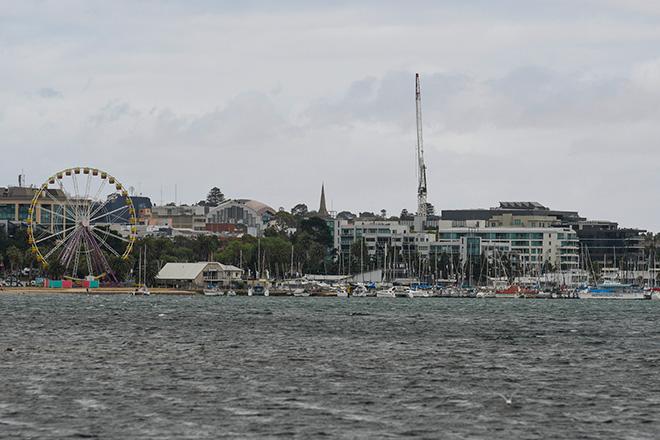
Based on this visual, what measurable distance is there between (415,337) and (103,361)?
3721 cm

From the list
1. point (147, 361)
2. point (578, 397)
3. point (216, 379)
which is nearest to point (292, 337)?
point (147, 361)

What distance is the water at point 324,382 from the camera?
58875 mm

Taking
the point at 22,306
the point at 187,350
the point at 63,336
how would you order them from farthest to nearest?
the point at 22,306
the point at 63,336
the point at 187,350

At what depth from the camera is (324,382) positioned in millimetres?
75375

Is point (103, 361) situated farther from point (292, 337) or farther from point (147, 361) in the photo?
point (292, 337)

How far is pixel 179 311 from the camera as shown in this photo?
586 ft

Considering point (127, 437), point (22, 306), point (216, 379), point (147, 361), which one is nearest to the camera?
point (127, 437)

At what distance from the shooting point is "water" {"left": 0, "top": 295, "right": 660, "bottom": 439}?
5888 centimetres

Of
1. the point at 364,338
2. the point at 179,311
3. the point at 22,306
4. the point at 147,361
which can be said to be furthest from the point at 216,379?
the point at 22,306

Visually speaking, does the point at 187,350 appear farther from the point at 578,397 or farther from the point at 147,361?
the point at 578,397

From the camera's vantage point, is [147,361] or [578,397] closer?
[578,397]

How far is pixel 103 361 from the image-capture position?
87812 millimetres

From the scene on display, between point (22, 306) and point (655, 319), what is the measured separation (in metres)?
83.6

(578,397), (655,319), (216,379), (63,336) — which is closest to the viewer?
(578,397)
